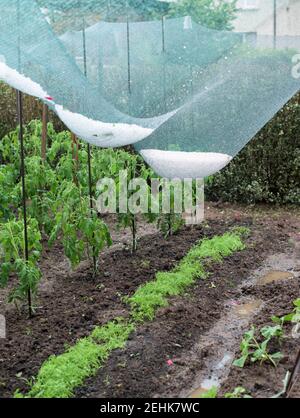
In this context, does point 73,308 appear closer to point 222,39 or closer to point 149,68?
point 149,68

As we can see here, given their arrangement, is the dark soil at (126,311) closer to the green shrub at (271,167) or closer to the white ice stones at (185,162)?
the white ice stones at (185,162)

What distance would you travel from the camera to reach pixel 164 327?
413cm

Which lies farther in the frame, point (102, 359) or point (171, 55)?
point (171, 55)

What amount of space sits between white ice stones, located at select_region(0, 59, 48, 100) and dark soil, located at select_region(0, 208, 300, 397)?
1.51m

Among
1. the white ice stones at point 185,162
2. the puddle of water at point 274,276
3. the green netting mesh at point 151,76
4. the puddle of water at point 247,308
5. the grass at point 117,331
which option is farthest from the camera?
the puddle of water at point 274,276

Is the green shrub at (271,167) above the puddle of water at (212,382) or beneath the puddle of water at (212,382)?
above

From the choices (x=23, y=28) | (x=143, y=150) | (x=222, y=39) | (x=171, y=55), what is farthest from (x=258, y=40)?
(x=23, y=28)

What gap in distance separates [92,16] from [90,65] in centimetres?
44

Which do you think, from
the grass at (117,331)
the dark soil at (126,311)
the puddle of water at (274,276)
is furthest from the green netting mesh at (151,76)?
the puddle of water at (274,276)

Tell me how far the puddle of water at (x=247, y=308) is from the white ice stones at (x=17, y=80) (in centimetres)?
205

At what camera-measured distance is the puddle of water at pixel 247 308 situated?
4.54 metres

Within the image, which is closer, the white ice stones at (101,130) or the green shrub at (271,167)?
the white ice stones at (101,130)

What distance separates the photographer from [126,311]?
437cm

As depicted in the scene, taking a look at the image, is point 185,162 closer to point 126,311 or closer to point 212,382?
point 126,311
